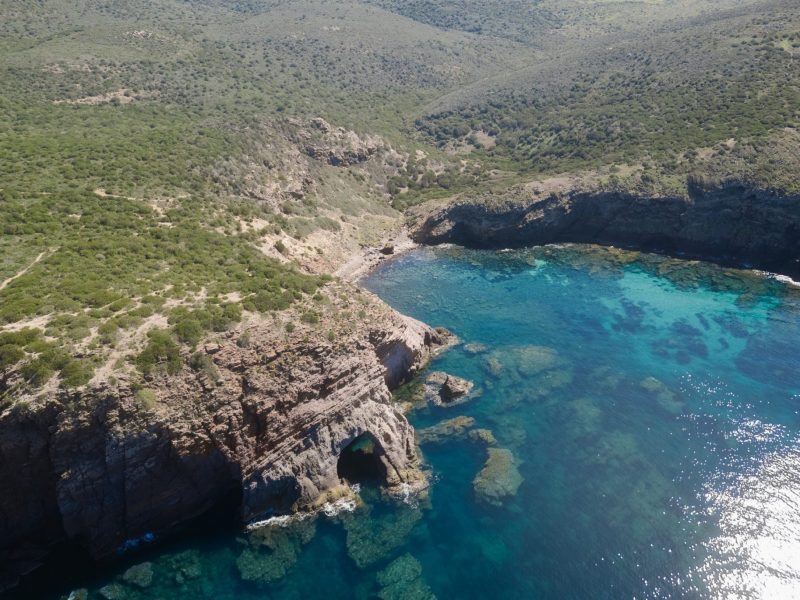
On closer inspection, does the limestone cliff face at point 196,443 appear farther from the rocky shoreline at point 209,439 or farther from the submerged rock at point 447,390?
the submerged rock at point 447,390

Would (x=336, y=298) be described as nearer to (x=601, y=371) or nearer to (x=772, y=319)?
(x=601, y=371)

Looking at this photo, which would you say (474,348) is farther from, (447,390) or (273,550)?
(273,550)

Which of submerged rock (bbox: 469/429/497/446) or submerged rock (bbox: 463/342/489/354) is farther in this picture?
submerged rock (bbox: 463/342/489/354)

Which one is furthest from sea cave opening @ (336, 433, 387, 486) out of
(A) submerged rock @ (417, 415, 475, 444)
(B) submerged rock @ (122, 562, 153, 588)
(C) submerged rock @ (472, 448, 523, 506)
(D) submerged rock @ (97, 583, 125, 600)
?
(D) submerged rock @ (97, 583, 125, 600)

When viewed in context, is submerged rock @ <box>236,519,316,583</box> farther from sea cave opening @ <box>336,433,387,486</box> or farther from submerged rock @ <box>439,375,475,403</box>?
submerged rock @ <box>439,375,475,403</box>

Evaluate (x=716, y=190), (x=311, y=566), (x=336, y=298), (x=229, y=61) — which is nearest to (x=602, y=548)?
(x=311, y=566)

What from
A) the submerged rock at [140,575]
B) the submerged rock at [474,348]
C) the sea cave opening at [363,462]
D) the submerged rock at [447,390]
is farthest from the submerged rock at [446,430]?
the submerged rock at [140,575]
